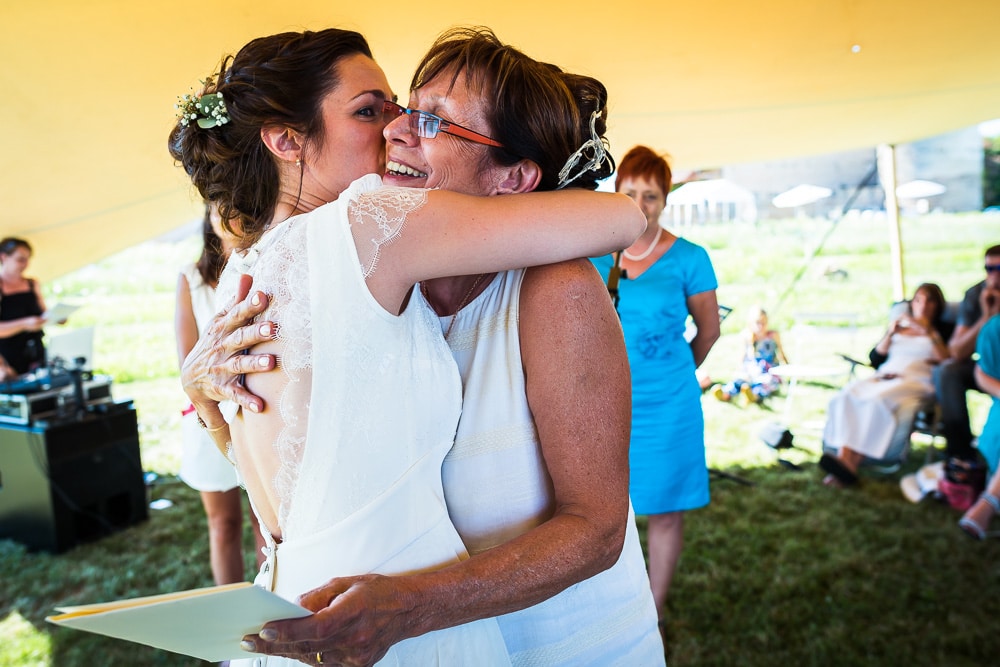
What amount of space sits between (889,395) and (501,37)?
13.1 feet

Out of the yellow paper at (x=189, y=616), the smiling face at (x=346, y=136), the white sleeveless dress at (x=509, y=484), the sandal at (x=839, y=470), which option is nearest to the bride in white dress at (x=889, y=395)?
the sandal at (x=839, y=470)

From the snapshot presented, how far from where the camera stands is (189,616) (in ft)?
2.64

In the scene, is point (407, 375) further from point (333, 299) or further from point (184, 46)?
point (184, 46)

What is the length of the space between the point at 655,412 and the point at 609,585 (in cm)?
206

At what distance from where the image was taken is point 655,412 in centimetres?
330

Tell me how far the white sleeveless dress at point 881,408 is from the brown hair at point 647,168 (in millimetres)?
2927

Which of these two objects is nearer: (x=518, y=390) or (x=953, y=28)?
(x=518, y=390)

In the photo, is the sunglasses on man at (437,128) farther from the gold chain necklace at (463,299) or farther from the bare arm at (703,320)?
the bare arm at (703,320)

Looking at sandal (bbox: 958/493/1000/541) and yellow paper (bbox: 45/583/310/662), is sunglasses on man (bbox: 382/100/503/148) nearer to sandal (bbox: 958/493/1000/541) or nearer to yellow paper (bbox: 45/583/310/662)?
yellow paper (bbox: 45/583/310/662)

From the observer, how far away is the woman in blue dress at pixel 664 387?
3.24 metres

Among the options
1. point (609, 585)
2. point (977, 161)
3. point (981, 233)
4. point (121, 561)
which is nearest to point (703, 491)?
point (609, 585)

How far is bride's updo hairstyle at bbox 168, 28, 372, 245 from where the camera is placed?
1.58 meters

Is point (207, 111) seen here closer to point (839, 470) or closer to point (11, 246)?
point (11, 246)

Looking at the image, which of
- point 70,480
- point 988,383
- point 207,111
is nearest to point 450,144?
point 207,111
